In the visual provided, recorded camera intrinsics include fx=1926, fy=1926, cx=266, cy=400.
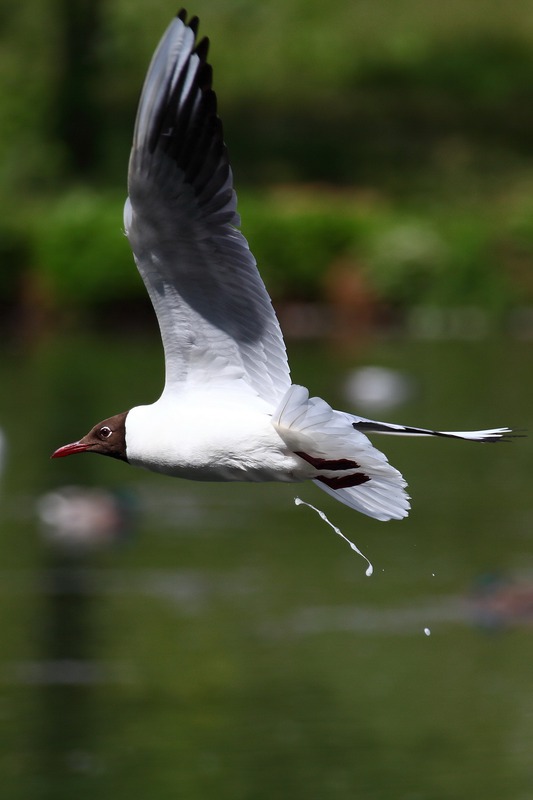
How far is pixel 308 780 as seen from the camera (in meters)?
15.4

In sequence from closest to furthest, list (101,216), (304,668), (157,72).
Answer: (157,72) < (304,668) < (101,216)

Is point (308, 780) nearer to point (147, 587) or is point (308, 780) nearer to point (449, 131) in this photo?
point (147, 587)

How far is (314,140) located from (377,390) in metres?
18.6

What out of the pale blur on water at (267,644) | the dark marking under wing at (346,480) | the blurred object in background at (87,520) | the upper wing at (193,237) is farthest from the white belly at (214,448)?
the blurred object in background at (87,520)

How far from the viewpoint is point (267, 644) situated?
18203 mm

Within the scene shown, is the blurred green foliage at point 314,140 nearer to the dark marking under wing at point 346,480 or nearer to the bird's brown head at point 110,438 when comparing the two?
the bird's brown head at point 110,438

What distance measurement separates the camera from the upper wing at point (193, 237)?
→ 6867mm

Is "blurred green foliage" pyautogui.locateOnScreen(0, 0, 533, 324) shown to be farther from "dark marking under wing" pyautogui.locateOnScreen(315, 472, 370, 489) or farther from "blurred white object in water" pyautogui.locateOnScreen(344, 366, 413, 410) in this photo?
"dark marking under wing" pyautogui.locateOnScreen(315, 472, 370, 489)

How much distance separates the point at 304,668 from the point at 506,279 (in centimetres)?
2110

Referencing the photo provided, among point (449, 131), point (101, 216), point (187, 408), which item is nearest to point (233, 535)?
point (187, 408)

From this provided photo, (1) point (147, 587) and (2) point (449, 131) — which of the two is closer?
(1) point (147, 587)

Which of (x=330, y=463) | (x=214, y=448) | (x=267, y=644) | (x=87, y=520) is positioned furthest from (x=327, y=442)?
(x=87, y=520)

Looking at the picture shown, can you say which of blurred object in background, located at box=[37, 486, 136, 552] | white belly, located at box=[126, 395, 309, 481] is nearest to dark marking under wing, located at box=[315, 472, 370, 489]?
white belly, located at box=[126, 395, 309, 481]

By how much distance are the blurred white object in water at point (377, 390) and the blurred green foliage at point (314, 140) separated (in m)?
7.57
